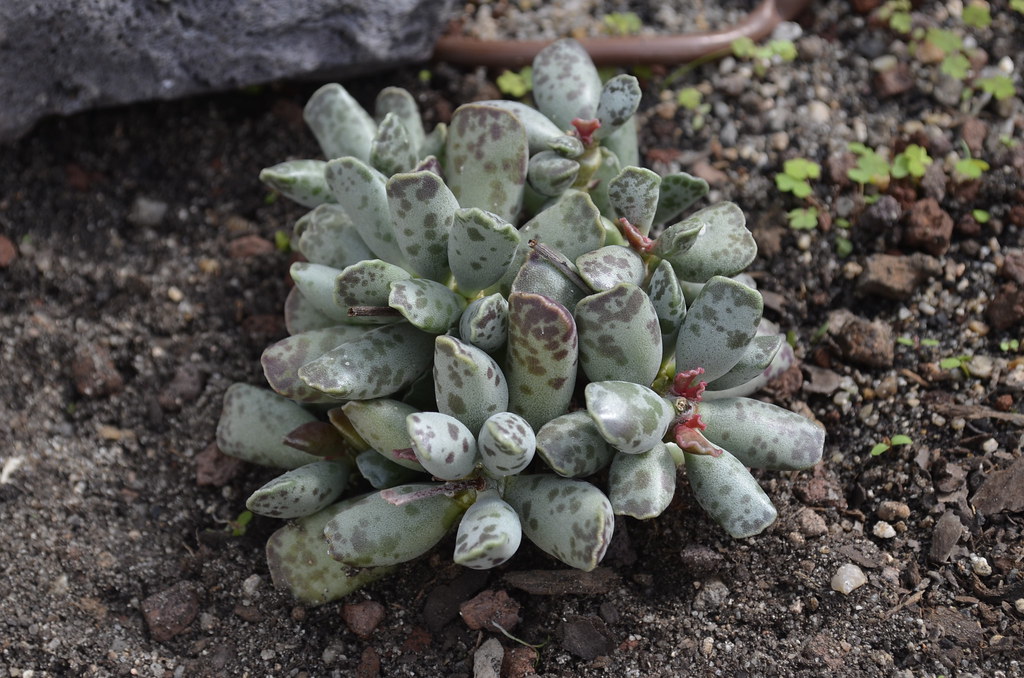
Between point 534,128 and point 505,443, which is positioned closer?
point 505,443

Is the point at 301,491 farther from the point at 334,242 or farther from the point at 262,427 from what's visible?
the point at 334,242

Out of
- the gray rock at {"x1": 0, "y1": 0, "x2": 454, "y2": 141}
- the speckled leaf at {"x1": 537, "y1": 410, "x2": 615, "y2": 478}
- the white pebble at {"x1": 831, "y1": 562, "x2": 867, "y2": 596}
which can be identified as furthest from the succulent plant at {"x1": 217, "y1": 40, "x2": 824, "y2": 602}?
the gray rock at {"x1": 0, "y1": 0, "x2": 454, "y2": 141}

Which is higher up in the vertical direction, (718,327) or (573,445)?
(718,327)

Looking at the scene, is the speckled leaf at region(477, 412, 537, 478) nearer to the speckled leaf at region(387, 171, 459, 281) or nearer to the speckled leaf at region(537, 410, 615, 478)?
the speckled leaf at region(537, 410, 615, 478)

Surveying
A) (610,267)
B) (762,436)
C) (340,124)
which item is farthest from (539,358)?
(340,124)

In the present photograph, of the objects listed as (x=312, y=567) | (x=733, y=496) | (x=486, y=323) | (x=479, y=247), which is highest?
(x=479, y=247)

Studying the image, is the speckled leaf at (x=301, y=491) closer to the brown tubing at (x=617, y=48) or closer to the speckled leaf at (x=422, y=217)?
the speckled leaf at (x=422, y=217)

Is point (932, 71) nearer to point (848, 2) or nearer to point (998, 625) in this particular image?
point (848, 2)
